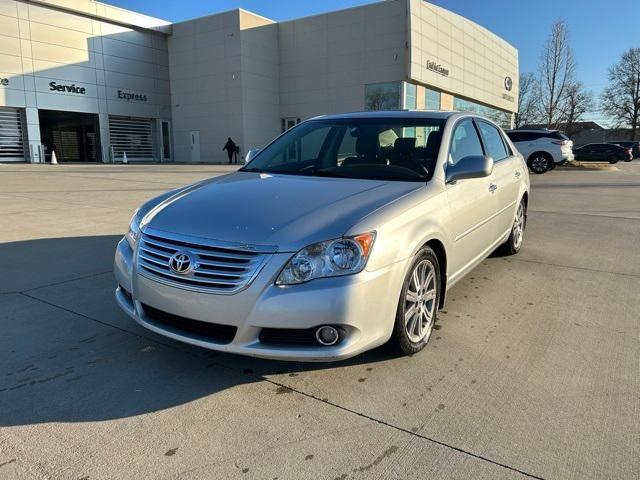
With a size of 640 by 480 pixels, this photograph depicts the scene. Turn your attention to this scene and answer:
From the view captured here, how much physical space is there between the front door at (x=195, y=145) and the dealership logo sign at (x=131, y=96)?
426 cm

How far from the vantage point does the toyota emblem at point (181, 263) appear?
2.83 metres

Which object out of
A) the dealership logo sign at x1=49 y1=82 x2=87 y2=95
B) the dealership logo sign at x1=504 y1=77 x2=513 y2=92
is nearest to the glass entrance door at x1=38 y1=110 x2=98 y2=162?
the dealership logo sign at x1=49 y1=82 x2=87 y2=95

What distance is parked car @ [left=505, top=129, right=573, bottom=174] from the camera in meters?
20.5

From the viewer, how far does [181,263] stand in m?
2.85

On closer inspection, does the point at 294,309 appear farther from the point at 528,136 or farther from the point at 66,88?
the point at 66,88

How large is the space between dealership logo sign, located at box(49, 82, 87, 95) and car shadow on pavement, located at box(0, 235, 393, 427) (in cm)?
3201

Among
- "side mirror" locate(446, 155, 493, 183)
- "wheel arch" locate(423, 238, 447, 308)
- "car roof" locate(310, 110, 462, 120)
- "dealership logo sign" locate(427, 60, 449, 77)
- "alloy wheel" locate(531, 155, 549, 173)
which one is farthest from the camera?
"dealership logo sign" locate(427, 60, 449, 77)

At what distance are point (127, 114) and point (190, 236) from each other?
1455 inches

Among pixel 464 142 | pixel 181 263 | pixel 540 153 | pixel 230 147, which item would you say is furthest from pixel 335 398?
pixel 230 147

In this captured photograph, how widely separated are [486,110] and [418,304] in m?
49.1

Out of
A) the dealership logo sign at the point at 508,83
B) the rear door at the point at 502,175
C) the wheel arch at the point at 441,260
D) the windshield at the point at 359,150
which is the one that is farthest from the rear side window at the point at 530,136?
the dealership logo sign at the point at 508,83

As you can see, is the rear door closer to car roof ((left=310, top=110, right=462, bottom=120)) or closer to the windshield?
car roof ((left=310, top=110, right=462, bottom=120))

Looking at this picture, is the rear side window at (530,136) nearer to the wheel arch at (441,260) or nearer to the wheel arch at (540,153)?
the wheel arch at (540,153)

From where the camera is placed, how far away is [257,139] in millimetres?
36094
